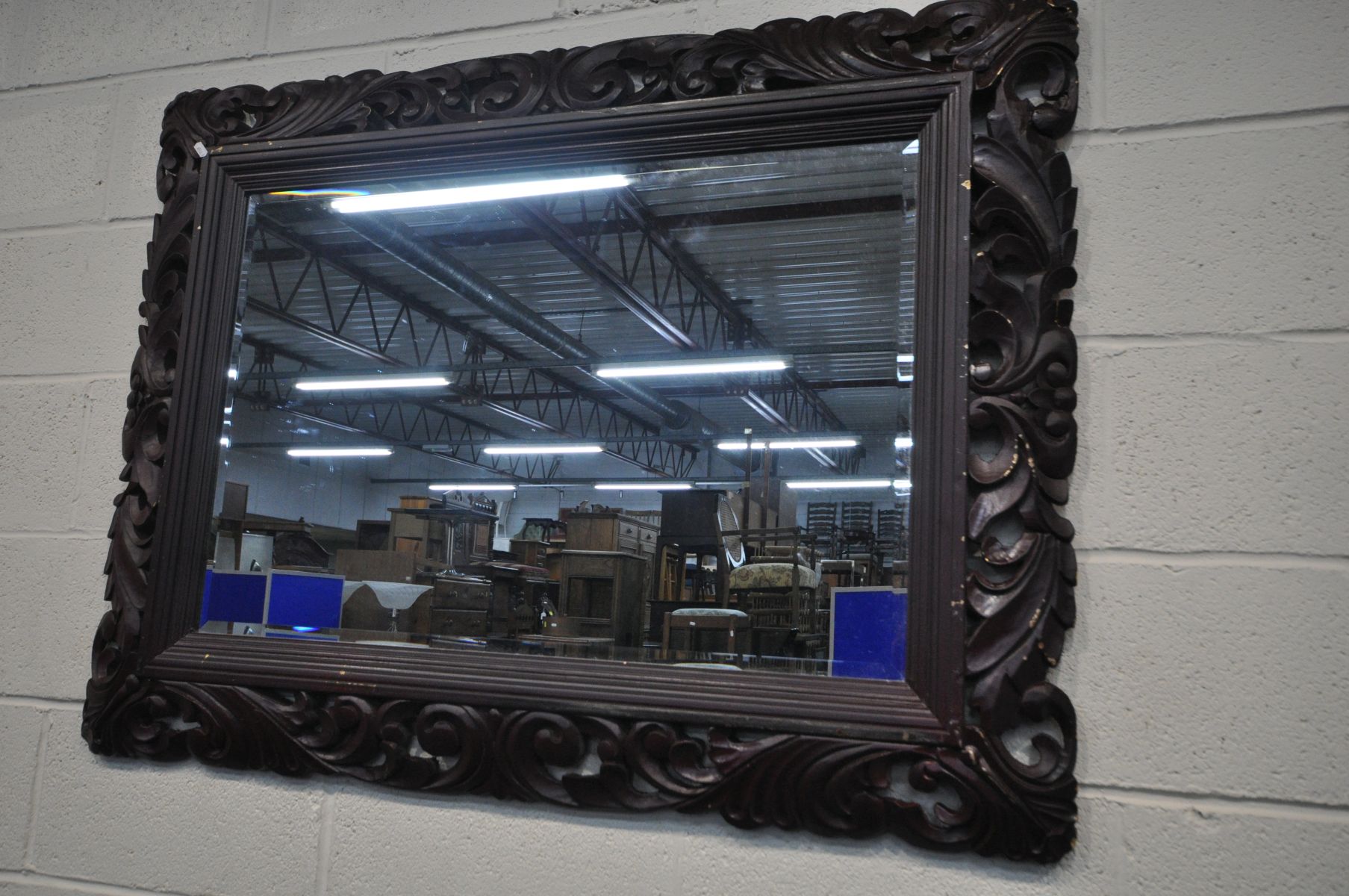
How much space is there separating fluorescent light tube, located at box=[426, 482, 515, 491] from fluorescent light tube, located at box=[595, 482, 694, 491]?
129 millimetres

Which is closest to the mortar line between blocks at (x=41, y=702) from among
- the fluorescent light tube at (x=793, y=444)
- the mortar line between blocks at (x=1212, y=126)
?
the fluorescent light tube at (x=793, y=444)

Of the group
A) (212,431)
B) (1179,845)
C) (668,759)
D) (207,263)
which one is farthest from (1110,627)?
(207,263)

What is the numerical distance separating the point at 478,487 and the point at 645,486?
24 cm

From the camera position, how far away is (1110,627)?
1.15 metres

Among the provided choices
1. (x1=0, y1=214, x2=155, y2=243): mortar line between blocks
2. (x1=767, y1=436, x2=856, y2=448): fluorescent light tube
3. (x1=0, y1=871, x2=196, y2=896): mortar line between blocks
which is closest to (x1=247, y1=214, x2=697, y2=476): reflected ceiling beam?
(x1=767, y1=436, x2=856, y2=448): fluorescent light tube

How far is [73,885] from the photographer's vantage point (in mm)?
1483

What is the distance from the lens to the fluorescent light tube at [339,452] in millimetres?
1461

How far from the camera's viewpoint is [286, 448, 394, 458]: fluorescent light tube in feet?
4.79

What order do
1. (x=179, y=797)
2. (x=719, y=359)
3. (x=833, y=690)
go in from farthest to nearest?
(x=179, y=797)
(x=719, y=359)
(x=833, y=690)

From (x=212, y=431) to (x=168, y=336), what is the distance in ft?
0.55

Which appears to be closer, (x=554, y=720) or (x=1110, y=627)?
(x=1110, y=627)

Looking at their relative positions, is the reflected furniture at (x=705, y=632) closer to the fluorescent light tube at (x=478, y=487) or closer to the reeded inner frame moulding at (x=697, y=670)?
the reeded inner frame moulding at (x=697, y=670)

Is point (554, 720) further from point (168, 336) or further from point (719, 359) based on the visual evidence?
point (168, 336)

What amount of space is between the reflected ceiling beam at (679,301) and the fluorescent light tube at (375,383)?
0.26m
